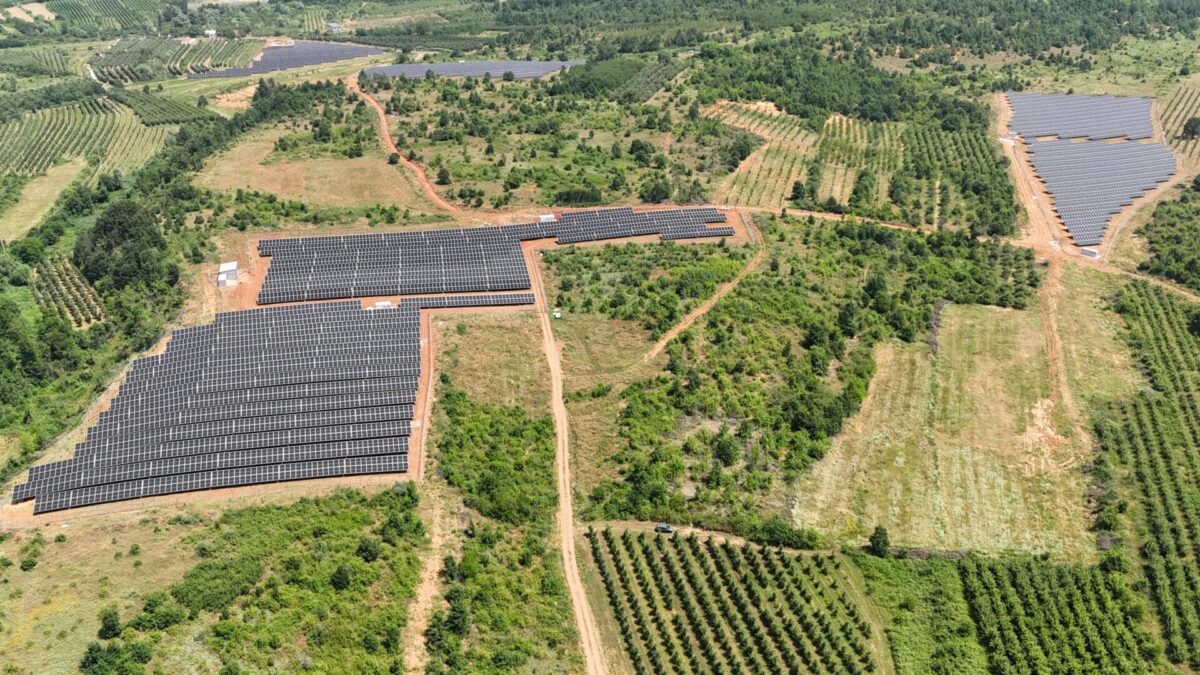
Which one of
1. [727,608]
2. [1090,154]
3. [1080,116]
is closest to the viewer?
[727,608]

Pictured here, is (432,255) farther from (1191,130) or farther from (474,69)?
(1191,130)

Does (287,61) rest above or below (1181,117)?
below

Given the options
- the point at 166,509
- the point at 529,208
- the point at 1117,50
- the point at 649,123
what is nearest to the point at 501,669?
the point at 166,509

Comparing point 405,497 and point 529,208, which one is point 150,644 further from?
point 529,208

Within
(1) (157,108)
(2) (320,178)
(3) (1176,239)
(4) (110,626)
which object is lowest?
(1) (157,108)

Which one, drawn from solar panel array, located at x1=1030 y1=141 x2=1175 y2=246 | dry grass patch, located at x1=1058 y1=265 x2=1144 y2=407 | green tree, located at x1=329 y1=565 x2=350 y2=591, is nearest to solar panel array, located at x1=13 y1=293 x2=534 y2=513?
green tree, located at x1=329 y1=565 x2=350 y2=591

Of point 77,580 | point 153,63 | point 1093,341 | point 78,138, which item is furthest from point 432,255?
point 153,63
